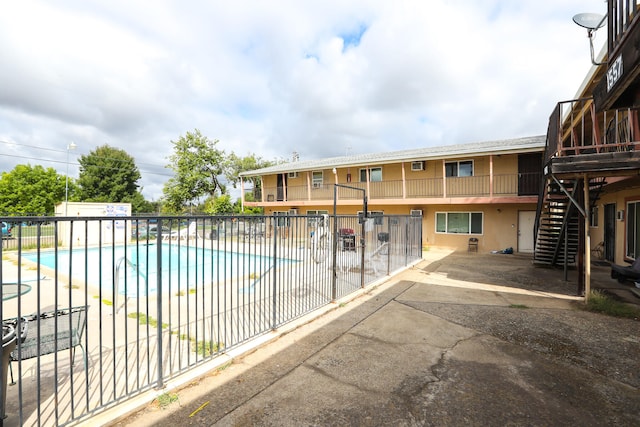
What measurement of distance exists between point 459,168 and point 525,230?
4313 mm

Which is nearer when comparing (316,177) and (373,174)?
(373,174)

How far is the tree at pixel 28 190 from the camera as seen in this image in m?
26.3

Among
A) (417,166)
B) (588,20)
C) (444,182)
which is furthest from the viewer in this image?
(417,166)

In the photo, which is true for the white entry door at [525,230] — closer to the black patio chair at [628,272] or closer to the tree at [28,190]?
the black patio chair at [628,272]

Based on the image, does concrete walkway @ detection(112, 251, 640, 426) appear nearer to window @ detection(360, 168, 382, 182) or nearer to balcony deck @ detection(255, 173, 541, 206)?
balcony deck @ detection(255, 173, 541, 206)

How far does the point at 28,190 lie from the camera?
26.9m

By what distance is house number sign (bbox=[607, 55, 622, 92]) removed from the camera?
2.51 metres

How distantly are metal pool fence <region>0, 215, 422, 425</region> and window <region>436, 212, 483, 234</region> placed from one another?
27.2 ft

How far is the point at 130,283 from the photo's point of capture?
7871 millimetres

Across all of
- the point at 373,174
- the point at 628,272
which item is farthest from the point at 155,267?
the point at 373,174

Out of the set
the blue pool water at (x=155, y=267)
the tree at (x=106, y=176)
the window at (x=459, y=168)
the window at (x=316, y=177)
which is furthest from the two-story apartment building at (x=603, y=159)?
the tree at (x=106, y=176)

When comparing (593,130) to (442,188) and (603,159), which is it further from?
(442,188)

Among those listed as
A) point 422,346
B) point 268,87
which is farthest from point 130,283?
point 268,87

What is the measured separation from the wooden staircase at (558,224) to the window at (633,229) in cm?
88
